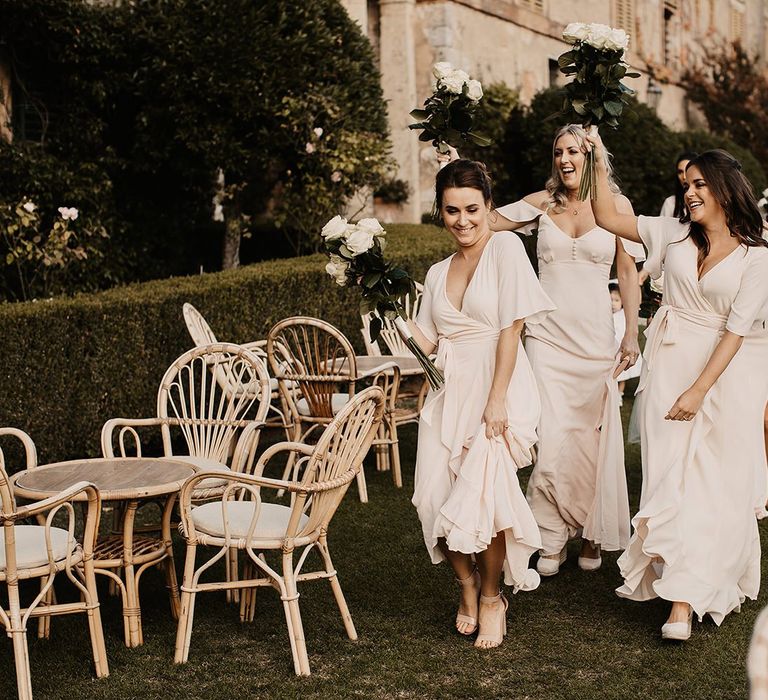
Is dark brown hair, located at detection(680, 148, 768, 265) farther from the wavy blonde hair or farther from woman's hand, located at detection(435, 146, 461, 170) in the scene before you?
woman's hand, located at detection(435, 146, 461, 170)

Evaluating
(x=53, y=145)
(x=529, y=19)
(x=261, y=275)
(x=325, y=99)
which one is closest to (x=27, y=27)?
(x=53, y=145)

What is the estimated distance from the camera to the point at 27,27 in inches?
404

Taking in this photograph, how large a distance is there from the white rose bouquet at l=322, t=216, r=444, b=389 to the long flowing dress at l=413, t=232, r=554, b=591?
136 mm

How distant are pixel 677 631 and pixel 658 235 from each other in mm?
1563

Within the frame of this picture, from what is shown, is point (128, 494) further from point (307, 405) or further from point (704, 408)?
point (307, 405)

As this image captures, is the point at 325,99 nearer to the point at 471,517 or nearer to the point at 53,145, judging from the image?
the point at 53,145

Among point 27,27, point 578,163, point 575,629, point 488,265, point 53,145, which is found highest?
point 27,27

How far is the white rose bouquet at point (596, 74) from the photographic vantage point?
4684 mm

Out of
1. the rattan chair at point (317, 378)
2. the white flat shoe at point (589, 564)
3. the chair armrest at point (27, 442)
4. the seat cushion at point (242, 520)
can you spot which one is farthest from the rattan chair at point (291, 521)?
the rattan chair at point (317, 378)

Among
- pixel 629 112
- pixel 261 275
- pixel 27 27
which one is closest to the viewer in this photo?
pixel 629 112

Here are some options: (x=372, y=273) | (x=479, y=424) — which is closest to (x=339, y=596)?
(x=479, y=424)

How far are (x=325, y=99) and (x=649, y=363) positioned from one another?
21.9 ft

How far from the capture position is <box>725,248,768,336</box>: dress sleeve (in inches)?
177

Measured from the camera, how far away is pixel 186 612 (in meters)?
4.35
